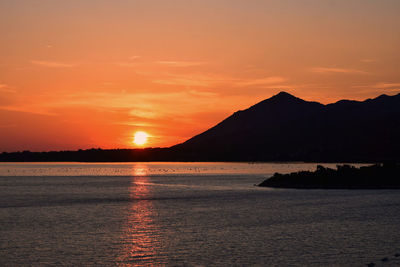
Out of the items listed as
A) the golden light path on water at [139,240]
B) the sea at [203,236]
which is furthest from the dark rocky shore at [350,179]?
the golden light path on water at [139,240]

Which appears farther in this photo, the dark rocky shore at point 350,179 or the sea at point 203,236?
the dark rocky shore at point 350,179

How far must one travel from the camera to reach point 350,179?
116500mm

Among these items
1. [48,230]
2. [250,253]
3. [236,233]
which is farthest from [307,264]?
[48,230]

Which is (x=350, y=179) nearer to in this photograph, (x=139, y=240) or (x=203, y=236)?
(x=203, y=236)

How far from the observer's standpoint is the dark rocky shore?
375 ft

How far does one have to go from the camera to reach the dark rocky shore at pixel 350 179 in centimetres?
11431

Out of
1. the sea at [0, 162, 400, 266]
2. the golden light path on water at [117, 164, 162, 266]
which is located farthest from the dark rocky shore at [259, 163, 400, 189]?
the golden light path on water at [117, 164, 162, 266]

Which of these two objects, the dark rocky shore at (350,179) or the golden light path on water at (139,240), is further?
the dark rocky shore at (350,179)

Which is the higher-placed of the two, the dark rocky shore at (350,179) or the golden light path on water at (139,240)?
the dark rocky shore at (350,179)

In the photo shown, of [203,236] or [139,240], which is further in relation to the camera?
[203,236]

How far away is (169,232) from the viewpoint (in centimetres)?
4747

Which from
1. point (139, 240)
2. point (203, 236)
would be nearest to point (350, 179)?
point (203, 236)

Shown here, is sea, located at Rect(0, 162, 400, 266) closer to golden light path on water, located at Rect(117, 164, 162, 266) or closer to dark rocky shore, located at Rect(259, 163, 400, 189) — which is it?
golden light path on water, located at Rect(117, 164, 162, 266)

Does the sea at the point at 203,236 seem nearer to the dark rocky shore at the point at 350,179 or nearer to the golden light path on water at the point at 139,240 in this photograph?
the golden light path on water at the point at 139,240
